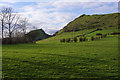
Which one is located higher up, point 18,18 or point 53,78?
point 18,18

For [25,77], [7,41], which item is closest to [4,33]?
[7,41]

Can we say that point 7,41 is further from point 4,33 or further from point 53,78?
point 53,78

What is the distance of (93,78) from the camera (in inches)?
239

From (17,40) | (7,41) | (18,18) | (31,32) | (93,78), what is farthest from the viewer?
(31,32)

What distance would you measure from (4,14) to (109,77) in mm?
52479

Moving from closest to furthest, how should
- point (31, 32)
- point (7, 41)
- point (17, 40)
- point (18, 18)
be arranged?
point (7, 41) → point (17, 40) → point (18, 18) → point (31, 32)

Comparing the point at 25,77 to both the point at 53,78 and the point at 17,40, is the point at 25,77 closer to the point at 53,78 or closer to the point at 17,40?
the point at 53,78

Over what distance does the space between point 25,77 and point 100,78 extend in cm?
415

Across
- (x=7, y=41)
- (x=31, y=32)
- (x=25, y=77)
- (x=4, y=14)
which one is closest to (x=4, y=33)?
(x=7, y=41)

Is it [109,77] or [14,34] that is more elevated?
[14,34]

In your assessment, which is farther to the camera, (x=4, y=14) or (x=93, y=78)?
(x=4, y=14)

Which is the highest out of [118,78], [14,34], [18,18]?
[18,18]

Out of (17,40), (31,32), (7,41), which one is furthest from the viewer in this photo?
(31,32)

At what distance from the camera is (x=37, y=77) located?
246 inches
